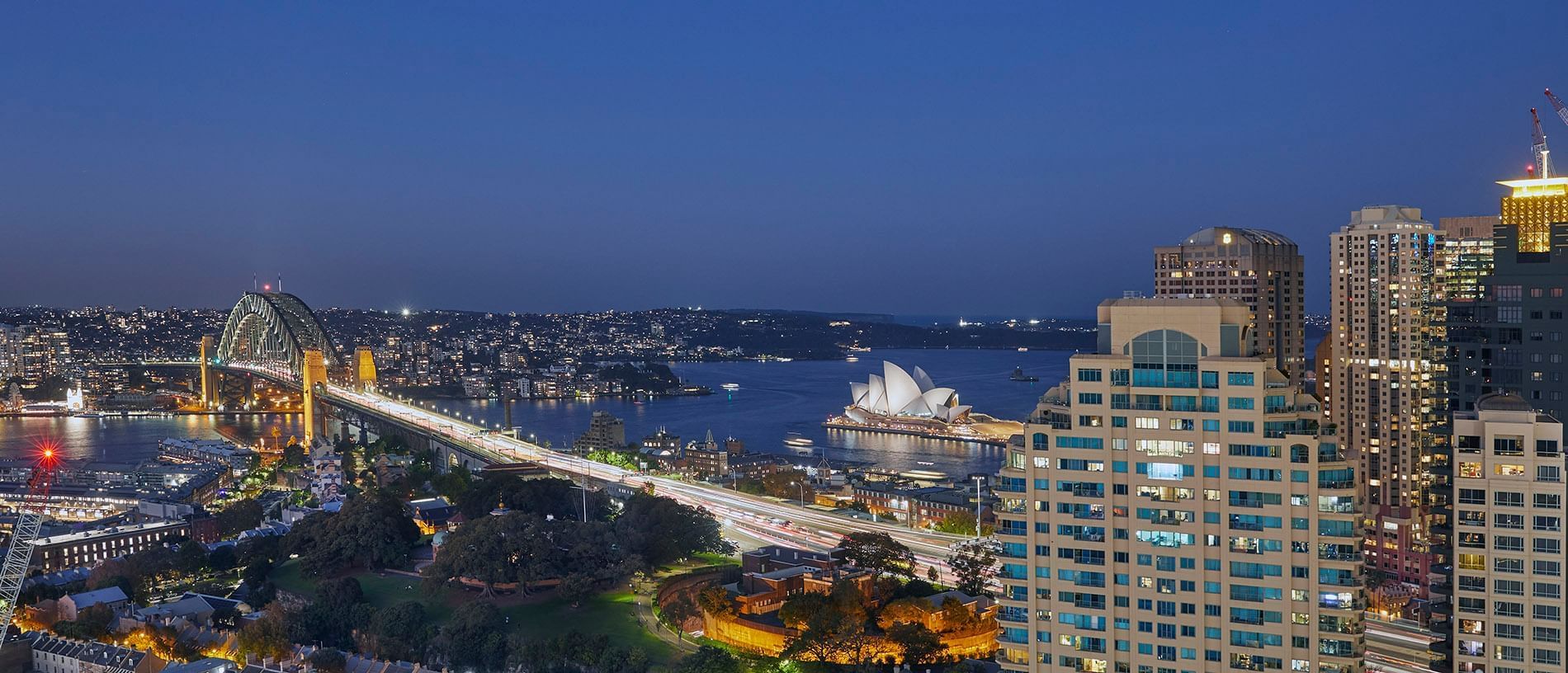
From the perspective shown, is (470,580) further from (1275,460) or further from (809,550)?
Result: (1275,460)

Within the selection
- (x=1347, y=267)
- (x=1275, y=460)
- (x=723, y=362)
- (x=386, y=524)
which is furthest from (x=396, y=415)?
(x=723, y=362)

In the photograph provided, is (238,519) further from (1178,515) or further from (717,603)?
(1178,515)

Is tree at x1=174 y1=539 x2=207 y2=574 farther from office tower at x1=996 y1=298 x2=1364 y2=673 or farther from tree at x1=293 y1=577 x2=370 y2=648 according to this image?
office tower at x1=996 y1=298 x2=1364 y2=673

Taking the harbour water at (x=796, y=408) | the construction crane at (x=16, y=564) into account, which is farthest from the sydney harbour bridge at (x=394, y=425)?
the construction crane at (x=16, y=564)

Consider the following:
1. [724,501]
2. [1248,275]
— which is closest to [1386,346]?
[1248,275]

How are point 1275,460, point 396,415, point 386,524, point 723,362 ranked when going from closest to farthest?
point 1275,460, point 386,524, point 396,415, point 723,362

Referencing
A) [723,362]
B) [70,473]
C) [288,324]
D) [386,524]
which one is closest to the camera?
[386,524]
